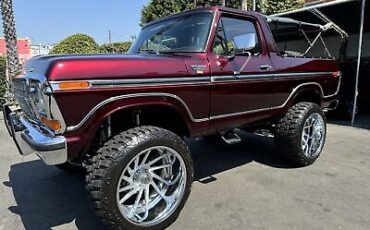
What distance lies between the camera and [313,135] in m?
5.51

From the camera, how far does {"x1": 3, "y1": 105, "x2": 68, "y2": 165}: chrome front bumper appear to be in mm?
3028

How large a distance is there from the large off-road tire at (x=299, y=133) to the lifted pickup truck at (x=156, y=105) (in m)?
0.02

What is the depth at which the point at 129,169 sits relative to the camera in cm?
339

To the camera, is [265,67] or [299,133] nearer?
[265,67]

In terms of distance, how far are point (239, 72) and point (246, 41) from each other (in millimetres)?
562

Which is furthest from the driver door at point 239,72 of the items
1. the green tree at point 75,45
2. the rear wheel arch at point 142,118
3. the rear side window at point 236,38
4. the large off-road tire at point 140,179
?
the green tree at point 75,45

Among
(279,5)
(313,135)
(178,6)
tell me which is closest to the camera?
(313,135)

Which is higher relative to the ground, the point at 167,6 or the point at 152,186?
the point at 167,6

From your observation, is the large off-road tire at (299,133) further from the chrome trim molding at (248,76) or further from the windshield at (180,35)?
the windshield at (180,35)

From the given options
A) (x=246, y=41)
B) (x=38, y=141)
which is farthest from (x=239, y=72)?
(x=38, y=141)

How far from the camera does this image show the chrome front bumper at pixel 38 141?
303cm

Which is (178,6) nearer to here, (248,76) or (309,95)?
(309,95)

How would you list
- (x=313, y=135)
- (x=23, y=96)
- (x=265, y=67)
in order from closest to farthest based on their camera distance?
(x=23, y=96), (x=265, y=67), (x=313, y=135)

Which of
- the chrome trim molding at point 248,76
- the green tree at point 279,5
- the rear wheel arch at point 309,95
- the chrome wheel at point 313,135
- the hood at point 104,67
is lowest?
the chrome wheel at point 313,135
